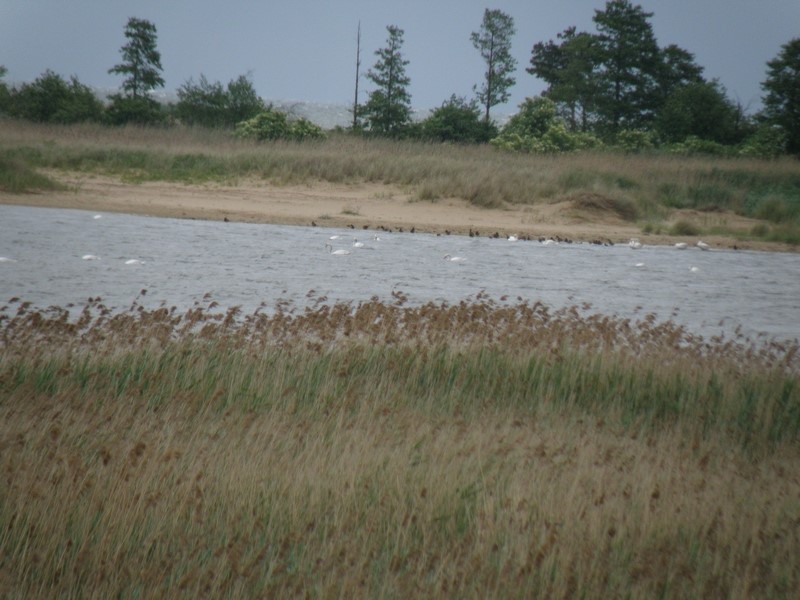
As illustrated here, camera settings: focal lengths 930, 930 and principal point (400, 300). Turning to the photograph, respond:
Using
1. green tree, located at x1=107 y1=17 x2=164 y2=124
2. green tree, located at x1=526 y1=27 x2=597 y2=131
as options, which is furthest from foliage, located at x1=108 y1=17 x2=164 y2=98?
green tree, located at x1=526 y1=27 x2=597 y2=131

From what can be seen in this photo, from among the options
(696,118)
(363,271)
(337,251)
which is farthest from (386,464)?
(696,118)

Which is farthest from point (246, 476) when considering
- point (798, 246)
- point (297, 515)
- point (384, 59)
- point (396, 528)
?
point (384, 59)

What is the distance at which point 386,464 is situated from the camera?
217 inches

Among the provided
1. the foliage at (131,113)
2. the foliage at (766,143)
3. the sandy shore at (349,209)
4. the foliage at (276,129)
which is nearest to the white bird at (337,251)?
the sandy shore at (349,209)

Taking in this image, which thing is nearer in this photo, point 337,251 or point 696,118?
point 337,251

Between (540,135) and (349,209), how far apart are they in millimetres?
20320

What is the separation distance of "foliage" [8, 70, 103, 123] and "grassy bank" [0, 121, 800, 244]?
47.6 feet

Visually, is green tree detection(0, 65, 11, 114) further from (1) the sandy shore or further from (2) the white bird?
(2) the white bird

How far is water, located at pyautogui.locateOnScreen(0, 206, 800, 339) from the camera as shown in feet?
43.8

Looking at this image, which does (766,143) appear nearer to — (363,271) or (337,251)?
(337,251)

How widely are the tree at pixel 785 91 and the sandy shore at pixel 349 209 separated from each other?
22600 millimetres

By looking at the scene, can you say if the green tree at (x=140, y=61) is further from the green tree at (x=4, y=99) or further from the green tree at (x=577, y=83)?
the green tree at (x=577, y=83)

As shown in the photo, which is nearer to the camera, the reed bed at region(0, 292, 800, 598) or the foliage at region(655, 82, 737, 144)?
the reed bed at region(0, 292, 800, 598)

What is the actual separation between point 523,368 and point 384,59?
165ft
